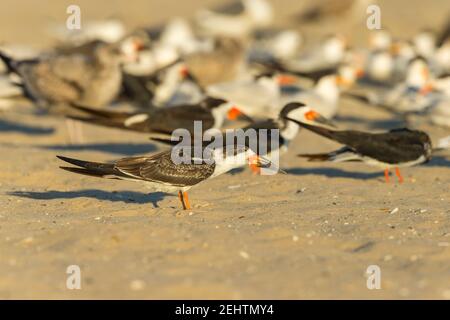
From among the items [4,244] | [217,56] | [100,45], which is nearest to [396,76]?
[217,56]

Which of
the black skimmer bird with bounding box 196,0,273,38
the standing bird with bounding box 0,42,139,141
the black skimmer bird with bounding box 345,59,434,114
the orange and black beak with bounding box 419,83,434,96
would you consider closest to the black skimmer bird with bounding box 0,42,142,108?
the standing bird with bounding box 0,42,139,141

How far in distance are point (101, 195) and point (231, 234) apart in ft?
5.68

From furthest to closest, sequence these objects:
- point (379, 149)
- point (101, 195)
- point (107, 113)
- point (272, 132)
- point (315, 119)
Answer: point (107, 113), point (315, 119), point (272, 132), point (379, 149), point (101, 195)

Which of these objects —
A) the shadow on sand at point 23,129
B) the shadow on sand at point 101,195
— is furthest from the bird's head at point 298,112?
the shadow on sand at point 23,129

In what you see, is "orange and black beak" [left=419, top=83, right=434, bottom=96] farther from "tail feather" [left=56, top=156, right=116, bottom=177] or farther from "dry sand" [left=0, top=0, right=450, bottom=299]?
"tail feather" [left=56, top=156, right=116, bottom=177]

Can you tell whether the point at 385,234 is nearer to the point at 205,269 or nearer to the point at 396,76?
the point at 205,269

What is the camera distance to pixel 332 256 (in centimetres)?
502

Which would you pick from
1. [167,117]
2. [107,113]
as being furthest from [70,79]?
[167,117]

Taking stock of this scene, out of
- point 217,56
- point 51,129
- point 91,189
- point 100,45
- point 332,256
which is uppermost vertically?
point 217,56

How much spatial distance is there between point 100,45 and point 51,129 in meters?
1.22

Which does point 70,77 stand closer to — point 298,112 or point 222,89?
point 222,89

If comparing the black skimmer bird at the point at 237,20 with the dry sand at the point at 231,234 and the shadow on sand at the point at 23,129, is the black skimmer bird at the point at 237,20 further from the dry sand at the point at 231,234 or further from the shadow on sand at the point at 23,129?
the dry sand at the point at 231,234

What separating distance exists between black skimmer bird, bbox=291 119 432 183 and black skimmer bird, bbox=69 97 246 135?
1.58m

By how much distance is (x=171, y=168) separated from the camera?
603 centimetres
